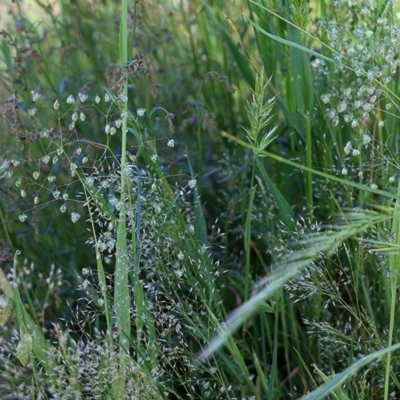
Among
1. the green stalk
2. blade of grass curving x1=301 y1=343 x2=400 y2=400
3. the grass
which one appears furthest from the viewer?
the grass

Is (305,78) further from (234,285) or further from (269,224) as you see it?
(234,285)

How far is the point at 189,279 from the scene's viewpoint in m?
1.24

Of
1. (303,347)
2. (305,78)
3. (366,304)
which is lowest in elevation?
(303,347)

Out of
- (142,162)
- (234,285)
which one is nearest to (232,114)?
(142,162)

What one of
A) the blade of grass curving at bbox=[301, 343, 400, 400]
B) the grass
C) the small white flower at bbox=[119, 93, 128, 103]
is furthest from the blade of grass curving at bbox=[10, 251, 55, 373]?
the blade of grass curving at bbox=[301, 343, 400, 400]

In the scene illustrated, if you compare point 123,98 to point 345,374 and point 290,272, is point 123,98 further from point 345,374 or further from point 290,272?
point 345,374

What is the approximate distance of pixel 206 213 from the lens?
71.4 inches

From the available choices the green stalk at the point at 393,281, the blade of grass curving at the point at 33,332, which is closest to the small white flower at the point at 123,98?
the blade of grass curving at the point at 33,332

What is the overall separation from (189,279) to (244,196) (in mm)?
429

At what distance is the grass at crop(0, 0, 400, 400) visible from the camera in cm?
117

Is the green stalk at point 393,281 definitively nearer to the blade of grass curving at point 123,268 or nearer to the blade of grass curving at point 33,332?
the blade of grass curving at point 123,268

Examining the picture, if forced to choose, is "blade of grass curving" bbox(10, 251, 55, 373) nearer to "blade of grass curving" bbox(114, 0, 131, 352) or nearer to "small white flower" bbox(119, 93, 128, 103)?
"blade of grass curving" bbox(114, 0, 131, 352)

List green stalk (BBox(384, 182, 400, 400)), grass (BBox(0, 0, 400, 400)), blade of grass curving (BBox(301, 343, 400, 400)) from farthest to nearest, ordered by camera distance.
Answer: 1. grass (BBox(0, 0, 400, 400))
2. green stalk (BBox(384, 182, 400, 400))
3. blade of grass curving (BBox(301, 343, 400, 400))

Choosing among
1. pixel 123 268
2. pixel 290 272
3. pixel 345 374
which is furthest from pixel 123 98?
pixel 345 374
